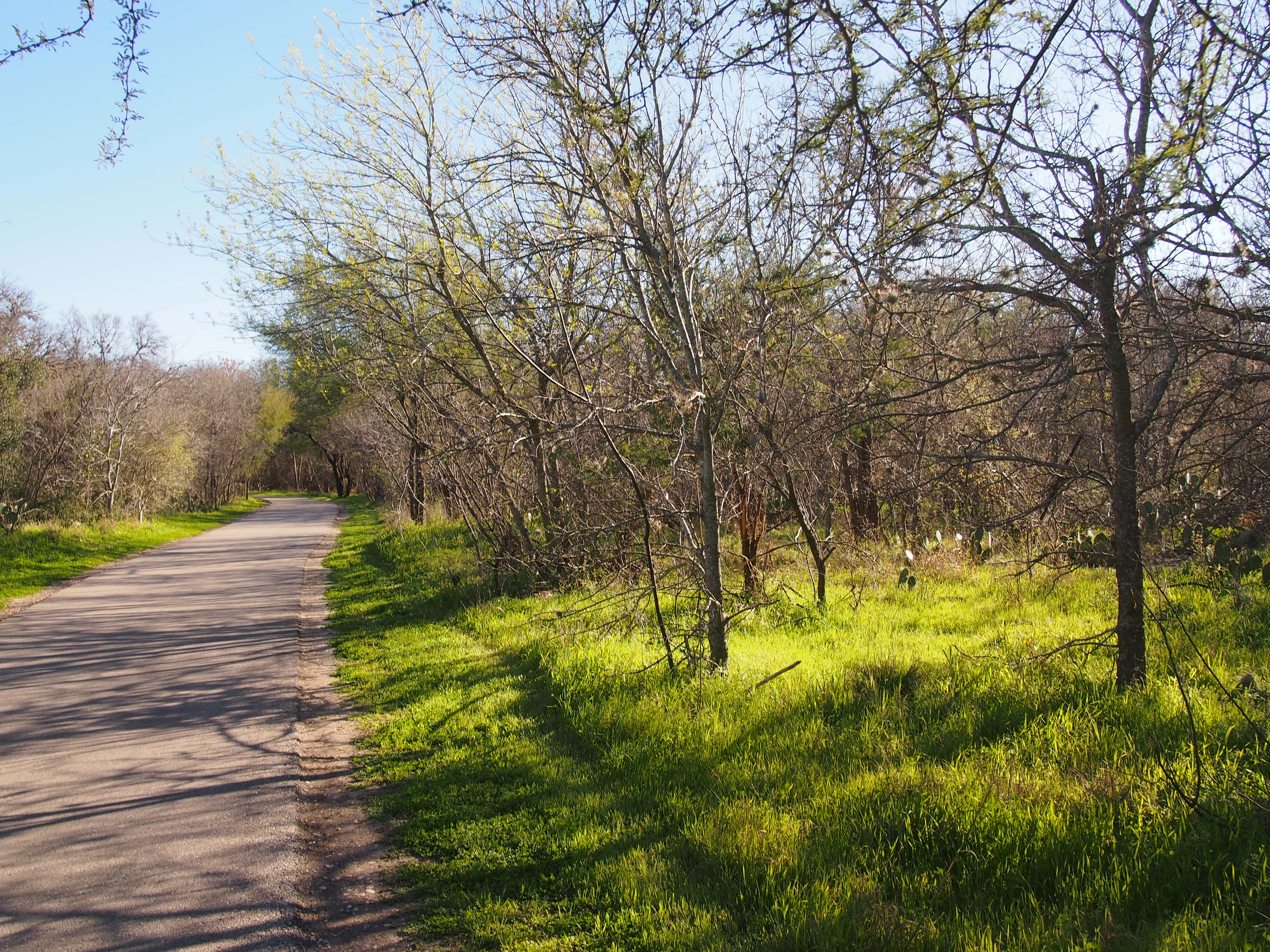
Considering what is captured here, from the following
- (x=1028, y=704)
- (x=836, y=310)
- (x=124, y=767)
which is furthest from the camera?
(x=836, y=310)

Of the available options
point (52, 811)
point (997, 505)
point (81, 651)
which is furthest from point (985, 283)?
point (81, 651)

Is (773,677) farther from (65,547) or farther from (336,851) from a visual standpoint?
(65,547)

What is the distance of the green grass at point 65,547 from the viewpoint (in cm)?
1474

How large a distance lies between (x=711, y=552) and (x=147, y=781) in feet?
14.4

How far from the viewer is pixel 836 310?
778 centimetres

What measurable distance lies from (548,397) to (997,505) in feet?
18.4

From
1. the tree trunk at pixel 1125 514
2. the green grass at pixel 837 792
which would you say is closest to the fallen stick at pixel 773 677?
the green grass at pixel 837 792

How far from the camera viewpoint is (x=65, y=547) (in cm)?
1897

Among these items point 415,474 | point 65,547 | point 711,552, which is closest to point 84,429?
point 65,547

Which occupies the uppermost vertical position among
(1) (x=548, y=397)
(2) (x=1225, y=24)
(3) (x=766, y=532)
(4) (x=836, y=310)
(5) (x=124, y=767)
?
(2) (x=1225, y=24)

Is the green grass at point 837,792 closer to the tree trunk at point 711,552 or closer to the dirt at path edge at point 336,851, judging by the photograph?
the dirt at path edge at point 336,851

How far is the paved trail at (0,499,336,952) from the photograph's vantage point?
379 cm

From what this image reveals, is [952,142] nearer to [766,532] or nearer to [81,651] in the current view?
[766,532]

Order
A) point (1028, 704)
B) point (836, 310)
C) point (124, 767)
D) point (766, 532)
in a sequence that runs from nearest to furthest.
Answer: point (1028, 704) < point (124, 767) < point (836, 310) < point (766, 532)
